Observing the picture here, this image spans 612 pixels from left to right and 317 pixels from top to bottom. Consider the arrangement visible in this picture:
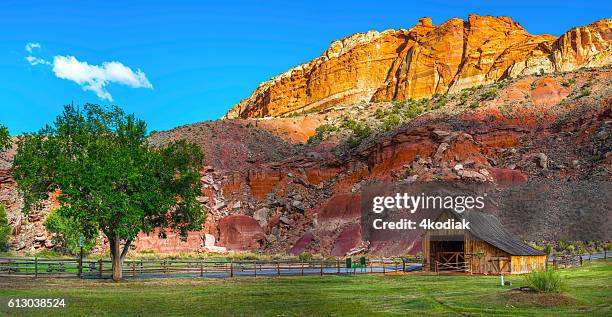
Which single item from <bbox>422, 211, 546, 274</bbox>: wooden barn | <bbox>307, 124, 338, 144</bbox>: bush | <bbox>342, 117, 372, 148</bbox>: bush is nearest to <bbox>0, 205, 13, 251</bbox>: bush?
<bbox>422, 211, 546, 274</bbox>: wooden barn

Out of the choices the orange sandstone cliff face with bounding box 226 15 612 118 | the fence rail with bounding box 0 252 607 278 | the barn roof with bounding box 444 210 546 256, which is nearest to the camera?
the fence rail with bounding box 0 252 607 278

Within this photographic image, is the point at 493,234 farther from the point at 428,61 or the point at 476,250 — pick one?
the point at 428,61

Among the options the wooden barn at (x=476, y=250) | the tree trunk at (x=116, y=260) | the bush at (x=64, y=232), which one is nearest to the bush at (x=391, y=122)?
the bush at (x=64, y=232)

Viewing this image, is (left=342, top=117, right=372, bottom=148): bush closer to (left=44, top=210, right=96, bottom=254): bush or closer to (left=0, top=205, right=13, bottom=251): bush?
(left=44, top=210, right=96, bottom=254): bush

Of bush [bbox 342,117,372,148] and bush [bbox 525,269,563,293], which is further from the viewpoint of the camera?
bush [bbox 342,117,372,148]

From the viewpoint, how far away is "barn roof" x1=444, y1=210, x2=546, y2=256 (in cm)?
4044

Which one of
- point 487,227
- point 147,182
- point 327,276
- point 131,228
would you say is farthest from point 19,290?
point 487,227

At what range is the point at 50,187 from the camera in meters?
38.5

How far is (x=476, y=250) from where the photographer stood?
40750 mm

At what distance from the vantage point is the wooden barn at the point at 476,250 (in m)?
39.8

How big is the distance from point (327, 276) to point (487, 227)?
1179 centimetres

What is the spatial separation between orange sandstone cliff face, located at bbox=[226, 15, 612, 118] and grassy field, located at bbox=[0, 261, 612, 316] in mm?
93148

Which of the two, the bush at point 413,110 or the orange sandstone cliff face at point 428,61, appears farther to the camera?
the orange sandstone cliff face at point 428,61

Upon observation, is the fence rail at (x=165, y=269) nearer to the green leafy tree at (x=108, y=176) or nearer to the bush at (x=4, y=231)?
the green leafy tree at (x=108, y=176)
